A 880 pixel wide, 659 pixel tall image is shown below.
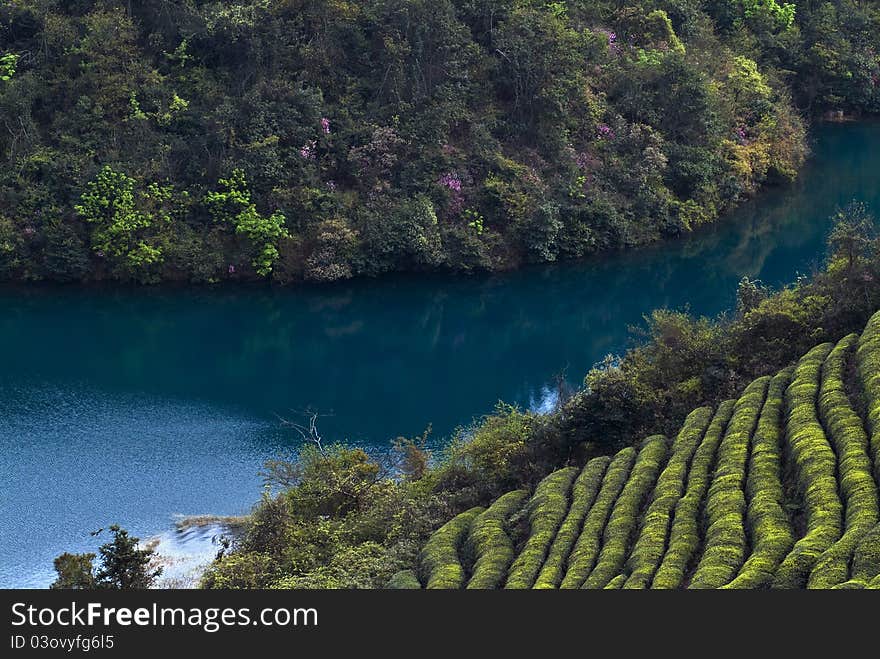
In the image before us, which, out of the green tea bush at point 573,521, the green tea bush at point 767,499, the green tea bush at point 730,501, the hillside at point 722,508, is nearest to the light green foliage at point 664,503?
the hillside at point 722,508

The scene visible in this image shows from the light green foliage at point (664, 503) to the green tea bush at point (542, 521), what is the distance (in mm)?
2381

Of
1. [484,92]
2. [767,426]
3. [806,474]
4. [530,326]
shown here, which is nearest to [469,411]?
[530,326]

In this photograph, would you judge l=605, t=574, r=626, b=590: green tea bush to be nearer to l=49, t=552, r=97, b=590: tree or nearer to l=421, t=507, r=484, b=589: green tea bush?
l=421, t=507, r=484, b=589: green tea bush

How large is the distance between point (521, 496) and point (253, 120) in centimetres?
2867

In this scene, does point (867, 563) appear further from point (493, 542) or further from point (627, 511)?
point (493, 542)

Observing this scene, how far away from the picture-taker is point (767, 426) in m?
33.2

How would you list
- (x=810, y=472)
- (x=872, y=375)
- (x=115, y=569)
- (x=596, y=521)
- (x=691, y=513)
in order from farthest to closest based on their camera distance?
(x=872, y=375) → (x=596, y=521) → (x=691, y=513) → (x=810, y=472) → (x=115, y=569)

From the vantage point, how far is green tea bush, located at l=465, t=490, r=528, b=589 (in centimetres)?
2944

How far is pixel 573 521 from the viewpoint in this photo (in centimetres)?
3147

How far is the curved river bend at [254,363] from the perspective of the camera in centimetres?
3938

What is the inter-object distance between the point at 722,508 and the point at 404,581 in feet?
25.9

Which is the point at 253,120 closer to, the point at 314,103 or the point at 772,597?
the point at 314,103

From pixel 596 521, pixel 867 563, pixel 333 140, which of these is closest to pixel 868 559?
pixel 867 563

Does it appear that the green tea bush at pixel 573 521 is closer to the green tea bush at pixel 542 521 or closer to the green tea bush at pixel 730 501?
the green tea bush at pixel 542 521
